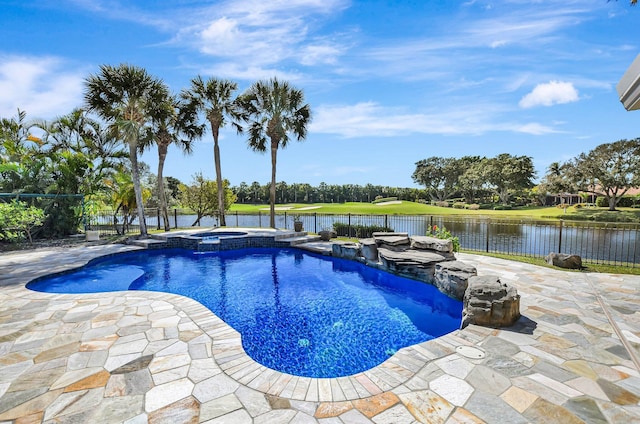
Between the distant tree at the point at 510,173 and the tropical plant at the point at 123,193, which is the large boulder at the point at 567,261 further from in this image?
the distant tree at the point at 510,173

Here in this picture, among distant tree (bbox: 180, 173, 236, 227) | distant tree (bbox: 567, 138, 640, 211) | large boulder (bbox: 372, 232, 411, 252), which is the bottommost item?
large boulder (bbox: 372, 232, 411, 252)

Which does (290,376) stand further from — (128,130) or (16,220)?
(16,220)

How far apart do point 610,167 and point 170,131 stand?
35.0 meters

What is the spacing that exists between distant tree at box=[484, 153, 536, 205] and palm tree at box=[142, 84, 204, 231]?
36.7 meters

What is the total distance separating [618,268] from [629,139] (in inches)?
1068

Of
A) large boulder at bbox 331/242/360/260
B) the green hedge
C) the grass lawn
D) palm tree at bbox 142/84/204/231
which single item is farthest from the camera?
the green hedge

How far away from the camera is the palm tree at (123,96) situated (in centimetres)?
1002

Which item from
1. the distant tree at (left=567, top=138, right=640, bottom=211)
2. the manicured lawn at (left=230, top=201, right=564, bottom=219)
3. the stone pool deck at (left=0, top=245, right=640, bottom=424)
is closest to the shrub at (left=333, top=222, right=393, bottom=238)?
the stone pool deck at (left=0, top=245, right=640, bottom=424)

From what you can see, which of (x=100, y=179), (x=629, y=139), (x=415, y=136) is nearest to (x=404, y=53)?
(x=100, y=179)

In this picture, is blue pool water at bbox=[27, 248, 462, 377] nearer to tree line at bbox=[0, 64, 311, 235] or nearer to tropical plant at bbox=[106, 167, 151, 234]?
tropical plant at bbox=[106, 167, 151, 234]

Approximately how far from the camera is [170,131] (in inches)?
529

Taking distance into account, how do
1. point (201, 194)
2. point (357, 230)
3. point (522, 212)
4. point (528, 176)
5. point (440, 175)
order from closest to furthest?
point (357, 230)
point (201, 194)
point (522, 212)
point (528, 176)
point (440, 175)

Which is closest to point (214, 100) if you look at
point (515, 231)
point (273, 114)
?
point (273, 114)

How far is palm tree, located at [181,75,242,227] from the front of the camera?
1338 centimetres
